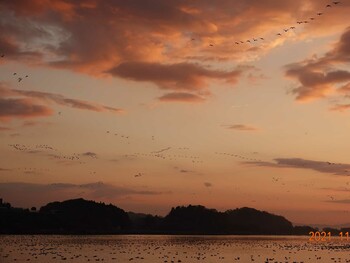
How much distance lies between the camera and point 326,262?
84062 millimetres

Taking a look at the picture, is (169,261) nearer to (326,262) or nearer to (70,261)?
(70,261)

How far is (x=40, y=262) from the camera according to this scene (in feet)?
230

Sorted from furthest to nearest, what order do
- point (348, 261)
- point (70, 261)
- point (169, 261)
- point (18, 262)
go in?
1. point (348, 261)
2. point (169, 261)
3. point (70, 261)
4. point (18, 262)

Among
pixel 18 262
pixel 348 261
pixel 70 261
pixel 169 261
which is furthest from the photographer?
pixel 348 261

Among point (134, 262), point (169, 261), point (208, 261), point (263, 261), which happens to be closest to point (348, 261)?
point (263, 261)

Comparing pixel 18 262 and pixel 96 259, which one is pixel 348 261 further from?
pixel 18 262

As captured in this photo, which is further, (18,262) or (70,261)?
(70,261)

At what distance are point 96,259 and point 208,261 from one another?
1718 centimetres

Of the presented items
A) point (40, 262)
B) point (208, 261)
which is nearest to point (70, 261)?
point (40, 262)

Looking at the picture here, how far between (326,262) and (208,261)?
63.6 feet

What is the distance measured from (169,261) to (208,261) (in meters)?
6.73

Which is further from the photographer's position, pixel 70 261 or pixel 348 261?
pixel 348 261

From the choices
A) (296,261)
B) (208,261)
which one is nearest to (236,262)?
(208,261)

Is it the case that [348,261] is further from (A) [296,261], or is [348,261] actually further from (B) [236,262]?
(B) [236,262]
